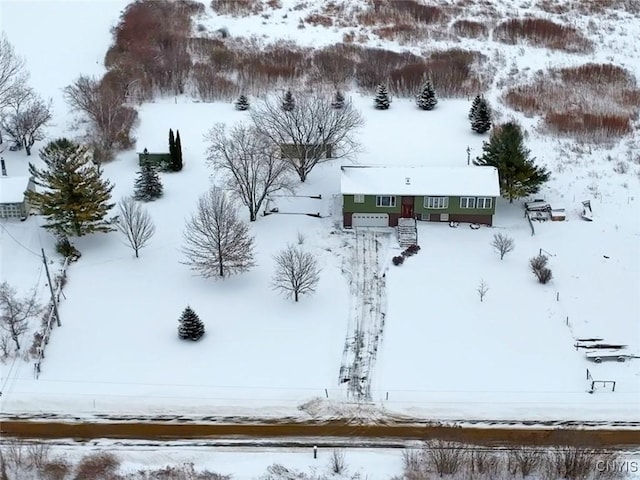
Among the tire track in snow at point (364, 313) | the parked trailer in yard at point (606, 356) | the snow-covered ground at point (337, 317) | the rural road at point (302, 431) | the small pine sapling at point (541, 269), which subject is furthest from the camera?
the small pine sapling at point (541, 269)

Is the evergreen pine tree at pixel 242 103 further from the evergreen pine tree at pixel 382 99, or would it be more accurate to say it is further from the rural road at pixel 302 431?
the rural road at pixel 302 431

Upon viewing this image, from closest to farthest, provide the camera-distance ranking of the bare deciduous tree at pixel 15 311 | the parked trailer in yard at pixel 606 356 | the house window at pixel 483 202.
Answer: the parked trailer in yard at pixel 606 356
the bare deciduous tree at pixel 15 311
the house window at pixel 483 202

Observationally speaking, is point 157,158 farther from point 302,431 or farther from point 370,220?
point 302,431

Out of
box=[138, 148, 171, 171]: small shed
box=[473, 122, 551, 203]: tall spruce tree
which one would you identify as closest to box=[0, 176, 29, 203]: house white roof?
box=[138, 148, 171, 171]: small shed

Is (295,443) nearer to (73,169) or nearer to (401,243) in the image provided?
(401,243)

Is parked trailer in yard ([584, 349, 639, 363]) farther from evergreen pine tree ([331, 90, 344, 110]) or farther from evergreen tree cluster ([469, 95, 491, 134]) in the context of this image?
evergreen pine tree ([331, 90, 344, 110])

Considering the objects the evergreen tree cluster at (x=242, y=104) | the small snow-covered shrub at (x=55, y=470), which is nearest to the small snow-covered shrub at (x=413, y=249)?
the evergreen tree cluster at (x=242, y=104)

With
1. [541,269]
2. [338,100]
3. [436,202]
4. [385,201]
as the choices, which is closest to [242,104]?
[338,100]

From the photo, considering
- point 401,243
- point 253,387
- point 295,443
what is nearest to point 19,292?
point 253,387
